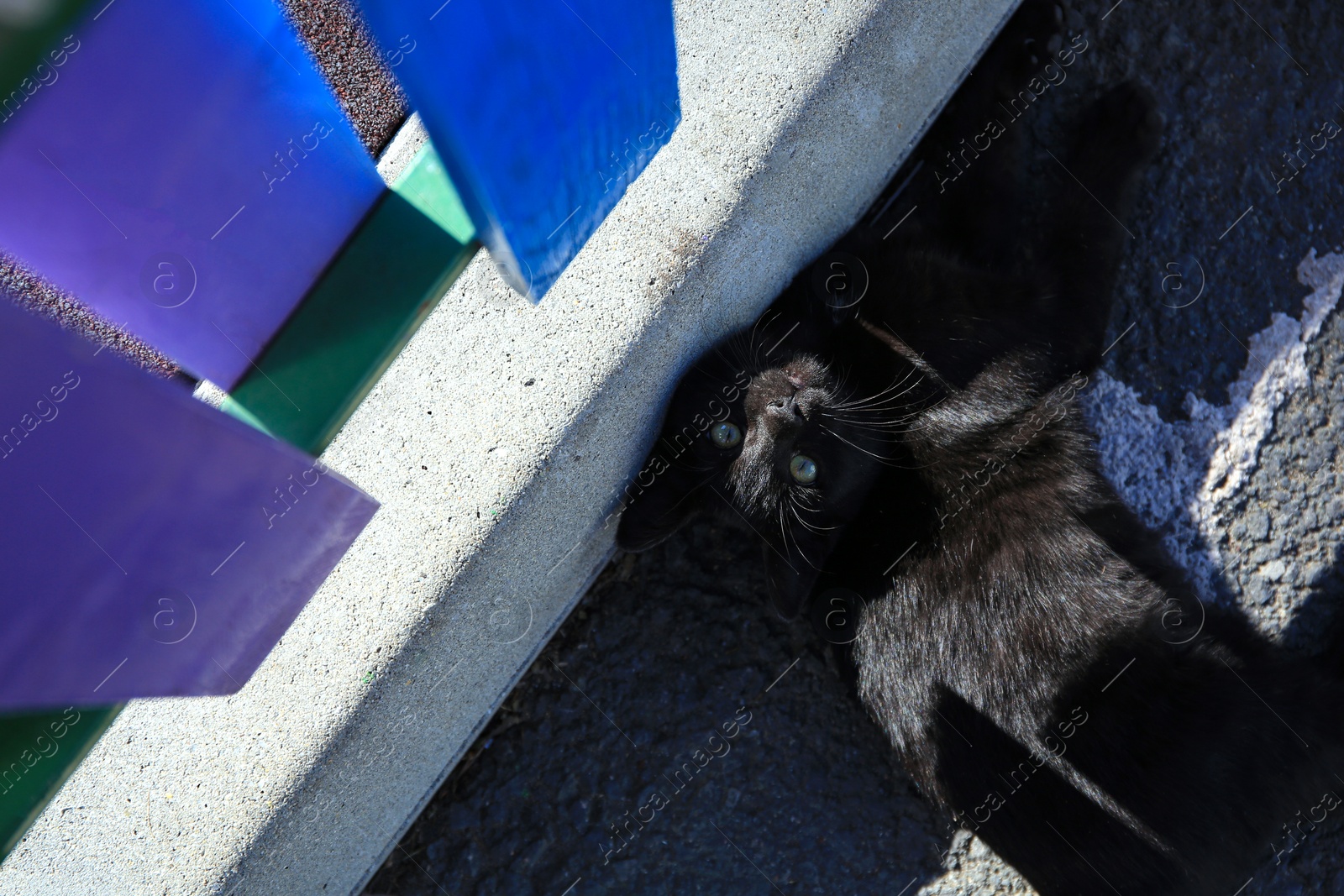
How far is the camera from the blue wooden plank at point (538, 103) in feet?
5.57

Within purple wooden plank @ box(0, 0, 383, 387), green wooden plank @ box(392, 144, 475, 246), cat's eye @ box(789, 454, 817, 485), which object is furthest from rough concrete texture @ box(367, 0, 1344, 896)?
purple wooden plank @ box(0, 0, 383, 387)

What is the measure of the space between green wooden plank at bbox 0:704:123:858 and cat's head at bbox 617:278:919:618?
4.33 ft

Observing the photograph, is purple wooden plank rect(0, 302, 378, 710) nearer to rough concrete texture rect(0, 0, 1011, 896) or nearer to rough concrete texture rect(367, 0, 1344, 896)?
rough concrete texture rect(0, 0, 1011, 896)

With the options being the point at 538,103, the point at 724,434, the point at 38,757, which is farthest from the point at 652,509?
the point at 38,757

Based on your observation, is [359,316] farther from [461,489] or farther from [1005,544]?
[1005,544]

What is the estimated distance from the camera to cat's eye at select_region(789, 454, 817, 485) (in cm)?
233

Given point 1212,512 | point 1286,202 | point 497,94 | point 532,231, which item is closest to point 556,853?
point 532,231

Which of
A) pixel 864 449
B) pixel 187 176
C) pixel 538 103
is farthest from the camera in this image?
pixel 864 449

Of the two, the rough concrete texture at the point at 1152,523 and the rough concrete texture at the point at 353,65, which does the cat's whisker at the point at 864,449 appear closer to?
the rough concrete texture at the point at 1152,523

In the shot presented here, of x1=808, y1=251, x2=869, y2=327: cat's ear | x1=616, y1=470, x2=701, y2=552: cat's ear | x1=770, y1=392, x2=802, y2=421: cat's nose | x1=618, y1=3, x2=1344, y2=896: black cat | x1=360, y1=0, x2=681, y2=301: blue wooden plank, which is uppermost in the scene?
x1=360, y1=0, x2=681, y2=301: blue wooden plank

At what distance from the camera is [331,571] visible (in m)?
2.02

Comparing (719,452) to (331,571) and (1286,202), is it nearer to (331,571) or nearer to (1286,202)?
(331,571)

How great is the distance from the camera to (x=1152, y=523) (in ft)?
8.64

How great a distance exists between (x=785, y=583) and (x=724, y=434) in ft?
1.41
